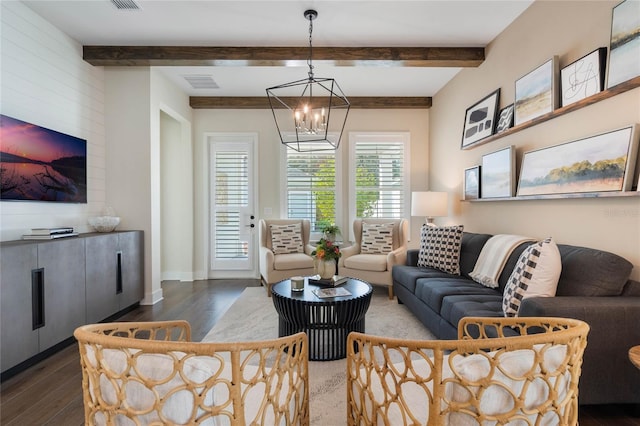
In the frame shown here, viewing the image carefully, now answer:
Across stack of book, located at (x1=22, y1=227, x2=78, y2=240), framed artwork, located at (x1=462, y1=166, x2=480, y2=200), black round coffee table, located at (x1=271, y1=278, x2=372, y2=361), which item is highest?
framed artwork, located at (x1=462, y1=166, x2=480, y2=200)

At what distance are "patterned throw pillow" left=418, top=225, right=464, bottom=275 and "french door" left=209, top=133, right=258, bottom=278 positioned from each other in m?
2.83

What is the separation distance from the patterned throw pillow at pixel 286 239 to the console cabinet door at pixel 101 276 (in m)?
2.00

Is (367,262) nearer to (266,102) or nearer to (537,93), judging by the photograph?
(537,93)

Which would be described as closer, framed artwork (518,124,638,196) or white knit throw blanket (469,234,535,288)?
framed artwork (518,124,638,196)

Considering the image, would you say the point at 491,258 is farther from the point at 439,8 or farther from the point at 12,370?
the point at 12,370

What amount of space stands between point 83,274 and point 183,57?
97.3 inches

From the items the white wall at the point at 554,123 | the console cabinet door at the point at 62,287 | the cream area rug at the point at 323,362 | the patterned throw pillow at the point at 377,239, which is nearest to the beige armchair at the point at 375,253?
the patterned throw pillow at the point at 377,239

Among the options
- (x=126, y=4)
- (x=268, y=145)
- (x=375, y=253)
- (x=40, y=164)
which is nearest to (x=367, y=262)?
(x=375, y=253)

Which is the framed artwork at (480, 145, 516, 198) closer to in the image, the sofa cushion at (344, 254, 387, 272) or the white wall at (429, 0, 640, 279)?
the white wall at (429, 0, 640, 279)

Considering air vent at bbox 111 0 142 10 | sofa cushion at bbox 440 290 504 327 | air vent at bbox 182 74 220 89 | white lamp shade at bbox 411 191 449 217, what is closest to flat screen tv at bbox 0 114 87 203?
air vent at bbox 111 0 142 10

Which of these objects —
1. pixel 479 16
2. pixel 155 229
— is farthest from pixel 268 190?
pixel 479 16

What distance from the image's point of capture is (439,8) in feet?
9.37

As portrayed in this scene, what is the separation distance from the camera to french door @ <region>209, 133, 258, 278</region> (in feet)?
17.3

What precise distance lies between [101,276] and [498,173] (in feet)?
13.4
